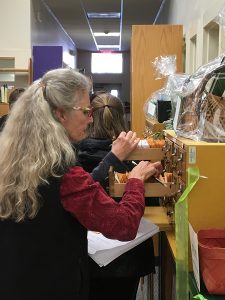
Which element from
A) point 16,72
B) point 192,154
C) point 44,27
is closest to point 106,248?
point 192,154

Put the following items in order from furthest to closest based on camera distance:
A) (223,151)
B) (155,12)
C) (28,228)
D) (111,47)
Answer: (111,47) < (155,12) < (223,151) < (28,228)

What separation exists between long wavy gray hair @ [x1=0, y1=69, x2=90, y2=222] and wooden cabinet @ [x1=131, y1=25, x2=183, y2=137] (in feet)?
8.56

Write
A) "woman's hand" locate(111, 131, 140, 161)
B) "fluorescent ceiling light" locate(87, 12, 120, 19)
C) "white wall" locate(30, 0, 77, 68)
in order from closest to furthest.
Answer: "woman's hand" locate(111, 131, 140, 161)
"white wall" locate(30, 0, 77, 68)
"fluorescent ceiling light" locate(87, 12, 120, 19)

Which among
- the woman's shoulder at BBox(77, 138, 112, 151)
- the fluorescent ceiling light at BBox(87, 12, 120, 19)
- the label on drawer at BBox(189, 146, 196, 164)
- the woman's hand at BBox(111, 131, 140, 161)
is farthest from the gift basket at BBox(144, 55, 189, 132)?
the fluorescent ceiling light at BBox(87, 12, 120, 19)

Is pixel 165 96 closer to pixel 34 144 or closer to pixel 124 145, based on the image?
pixel 124 145

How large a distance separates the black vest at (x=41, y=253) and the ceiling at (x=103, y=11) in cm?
542

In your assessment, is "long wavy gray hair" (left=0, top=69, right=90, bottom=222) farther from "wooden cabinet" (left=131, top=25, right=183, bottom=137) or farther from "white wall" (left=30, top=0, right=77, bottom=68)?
"white wall" (left=30, top=0, right=77, bottom=68)

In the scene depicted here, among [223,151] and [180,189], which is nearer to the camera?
[223,151]

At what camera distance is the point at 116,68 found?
11.5 m

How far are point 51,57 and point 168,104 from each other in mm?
2807

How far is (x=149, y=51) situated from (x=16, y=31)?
2341 mm

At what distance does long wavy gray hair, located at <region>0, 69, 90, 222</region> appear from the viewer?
3.83ft

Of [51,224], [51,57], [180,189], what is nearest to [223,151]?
[180,189]

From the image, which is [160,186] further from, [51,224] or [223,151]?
[51,224]
